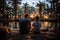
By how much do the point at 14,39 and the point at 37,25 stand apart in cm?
192

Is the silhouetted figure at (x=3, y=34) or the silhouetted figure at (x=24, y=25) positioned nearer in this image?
the silhouetted figure at (x=3, y=34)

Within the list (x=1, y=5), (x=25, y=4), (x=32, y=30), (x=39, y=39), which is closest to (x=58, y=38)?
(x=39, y=39)

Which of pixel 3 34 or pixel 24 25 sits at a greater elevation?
pixel 24 25

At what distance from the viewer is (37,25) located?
31.5ft

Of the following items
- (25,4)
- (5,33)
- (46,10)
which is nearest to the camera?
(5,33)

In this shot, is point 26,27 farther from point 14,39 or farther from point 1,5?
point 1,5

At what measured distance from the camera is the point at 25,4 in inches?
1713

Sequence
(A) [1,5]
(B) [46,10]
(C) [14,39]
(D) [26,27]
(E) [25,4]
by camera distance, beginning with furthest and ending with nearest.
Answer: (E) [25,4]
(B) [46,10]
(A) [1,5]
(D) [26,27]
(C) [14,39]

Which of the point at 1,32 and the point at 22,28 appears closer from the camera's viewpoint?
the point at 1,32

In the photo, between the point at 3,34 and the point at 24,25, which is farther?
the point at 24,25

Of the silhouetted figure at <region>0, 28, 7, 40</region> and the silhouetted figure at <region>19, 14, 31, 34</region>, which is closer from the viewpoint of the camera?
the silhouetted figure at <region>0, 28, 7, 40</region>

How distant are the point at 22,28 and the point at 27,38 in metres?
1.29

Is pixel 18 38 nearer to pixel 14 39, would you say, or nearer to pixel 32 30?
pixel 14 39

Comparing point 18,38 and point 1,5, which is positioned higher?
point 1,5
